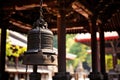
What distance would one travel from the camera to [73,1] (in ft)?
25.1

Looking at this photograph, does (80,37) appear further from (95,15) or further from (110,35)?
(95,15)

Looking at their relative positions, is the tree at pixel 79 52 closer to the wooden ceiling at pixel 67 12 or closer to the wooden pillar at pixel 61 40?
the wooden ceiling at pixel 67 12

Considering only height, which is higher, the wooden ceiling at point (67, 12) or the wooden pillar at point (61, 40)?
the wooden ceiling at point (67, 12)

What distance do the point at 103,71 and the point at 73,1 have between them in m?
3.90

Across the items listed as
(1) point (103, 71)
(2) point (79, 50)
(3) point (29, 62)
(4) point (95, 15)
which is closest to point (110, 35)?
(1) point (103, 71)

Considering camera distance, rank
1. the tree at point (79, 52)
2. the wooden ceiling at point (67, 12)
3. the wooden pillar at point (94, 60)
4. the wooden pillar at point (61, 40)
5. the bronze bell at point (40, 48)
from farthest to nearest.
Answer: the tree at point (79, 52)
the wooden pillar at point (94, 60)
the wooden ceiling at point (67, 12)
the wooden pillar at point (61, 40)
the bronze bell at point (40, 48)

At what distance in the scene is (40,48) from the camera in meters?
4.63

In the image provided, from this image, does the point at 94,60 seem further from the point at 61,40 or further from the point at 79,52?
the point at 79,52

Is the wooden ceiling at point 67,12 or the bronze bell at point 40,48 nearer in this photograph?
the bronze bell at point 40,48

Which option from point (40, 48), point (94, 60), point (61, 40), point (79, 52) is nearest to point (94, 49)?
point (94, 60)

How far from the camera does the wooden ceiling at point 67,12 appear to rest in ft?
25.7

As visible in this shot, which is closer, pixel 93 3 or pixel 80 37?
pixel 93 3

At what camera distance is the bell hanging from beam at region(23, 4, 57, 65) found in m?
4.52

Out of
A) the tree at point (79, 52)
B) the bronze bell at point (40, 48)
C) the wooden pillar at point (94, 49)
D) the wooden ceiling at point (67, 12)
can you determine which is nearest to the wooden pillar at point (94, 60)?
the wooden pillar at point (94, 49)
